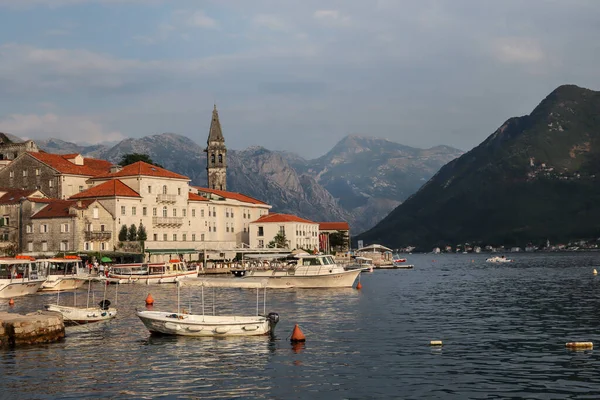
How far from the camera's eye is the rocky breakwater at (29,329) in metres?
40.9

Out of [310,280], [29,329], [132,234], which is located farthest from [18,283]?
[132,234]

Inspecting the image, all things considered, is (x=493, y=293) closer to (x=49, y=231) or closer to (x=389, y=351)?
(x=389, y=351)

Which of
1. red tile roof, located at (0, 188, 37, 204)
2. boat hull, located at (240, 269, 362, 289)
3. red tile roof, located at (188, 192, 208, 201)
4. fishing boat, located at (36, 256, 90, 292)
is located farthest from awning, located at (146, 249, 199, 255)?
boat hull, located at (240, 269, 362, 289)

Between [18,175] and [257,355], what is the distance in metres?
116

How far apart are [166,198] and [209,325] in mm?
95984

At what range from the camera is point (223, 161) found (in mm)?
199000

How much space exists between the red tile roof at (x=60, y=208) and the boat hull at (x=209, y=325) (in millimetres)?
83159

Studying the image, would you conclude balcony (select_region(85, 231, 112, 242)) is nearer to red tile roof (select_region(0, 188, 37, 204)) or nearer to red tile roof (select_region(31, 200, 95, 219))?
red tile roof (select_region(31, 200, 95, 219))

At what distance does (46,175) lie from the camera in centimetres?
13625

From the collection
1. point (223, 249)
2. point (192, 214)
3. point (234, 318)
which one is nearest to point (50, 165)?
point (192, 214)

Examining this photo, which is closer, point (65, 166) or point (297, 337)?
point (297, 337)

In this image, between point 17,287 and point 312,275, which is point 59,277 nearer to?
point 17,287

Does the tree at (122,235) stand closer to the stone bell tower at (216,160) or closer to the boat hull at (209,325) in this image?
the stone bell tower at (216,160)

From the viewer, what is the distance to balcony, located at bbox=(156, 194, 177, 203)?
449 ft
